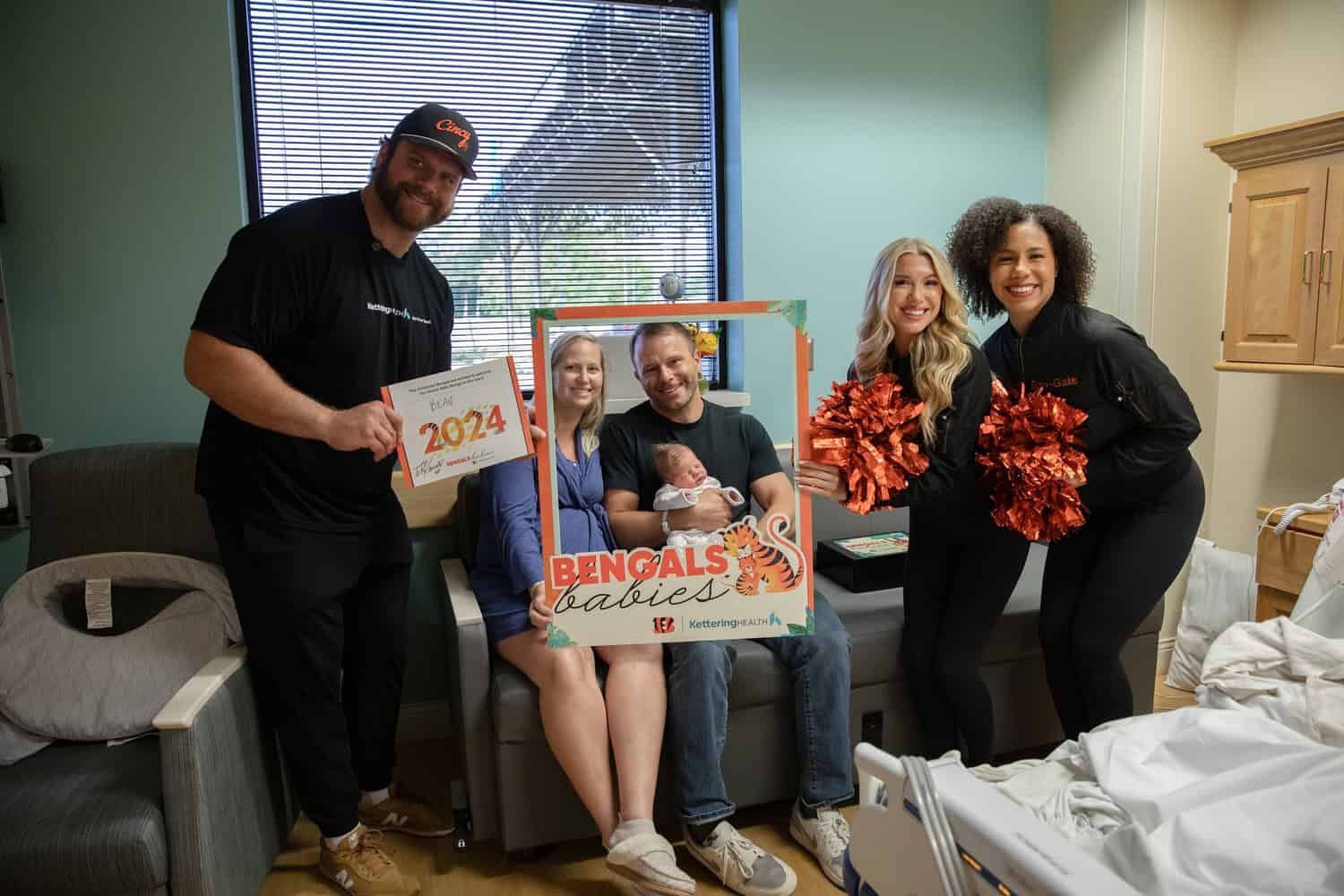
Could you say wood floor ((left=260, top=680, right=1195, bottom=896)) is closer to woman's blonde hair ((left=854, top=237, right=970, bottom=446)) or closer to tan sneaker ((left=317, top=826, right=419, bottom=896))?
tan sneaker ((left=317, top=826, right=419, bottom=896))

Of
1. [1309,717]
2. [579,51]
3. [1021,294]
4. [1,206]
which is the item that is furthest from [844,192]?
[1,206]

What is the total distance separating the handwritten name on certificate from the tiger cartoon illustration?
46cm

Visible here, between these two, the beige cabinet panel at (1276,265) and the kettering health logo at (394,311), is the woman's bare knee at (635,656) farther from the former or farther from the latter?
the beige cabinet panel at (1276,265)

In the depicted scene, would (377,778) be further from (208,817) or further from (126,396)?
(126,396)

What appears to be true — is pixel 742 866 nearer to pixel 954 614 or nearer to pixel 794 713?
pixel 794 713

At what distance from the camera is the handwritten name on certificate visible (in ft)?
5.52

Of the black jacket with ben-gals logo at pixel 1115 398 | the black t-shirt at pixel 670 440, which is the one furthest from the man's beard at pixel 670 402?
the black jacket with ben-gals logo at pixel 1115 398

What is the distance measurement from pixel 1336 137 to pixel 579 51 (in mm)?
2285

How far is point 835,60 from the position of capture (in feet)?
9.91

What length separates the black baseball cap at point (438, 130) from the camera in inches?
67.8

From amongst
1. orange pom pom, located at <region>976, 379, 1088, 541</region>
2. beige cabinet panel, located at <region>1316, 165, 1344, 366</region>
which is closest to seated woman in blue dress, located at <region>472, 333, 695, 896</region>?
orange pom pom, located at <region>976, 379, 1088, 541</region>

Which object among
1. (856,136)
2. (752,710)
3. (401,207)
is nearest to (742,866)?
(752,710)

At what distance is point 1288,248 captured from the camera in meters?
2.64

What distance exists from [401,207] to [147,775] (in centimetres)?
124
